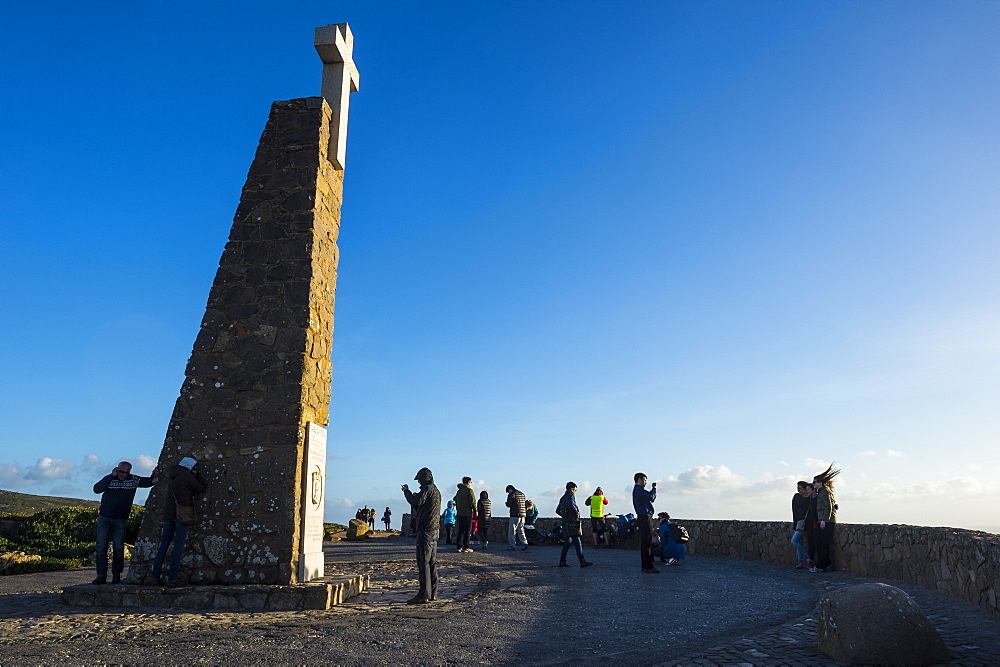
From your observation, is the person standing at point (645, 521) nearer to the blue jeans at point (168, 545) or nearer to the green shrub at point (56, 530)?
the blue jeans at point (168, 545)

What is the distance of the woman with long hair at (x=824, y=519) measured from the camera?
483 inches

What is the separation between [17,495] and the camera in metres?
31.0

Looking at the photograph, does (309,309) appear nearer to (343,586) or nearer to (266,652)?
(343,586)

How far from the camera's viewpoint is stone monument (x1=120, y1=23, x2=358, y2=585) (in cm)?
811

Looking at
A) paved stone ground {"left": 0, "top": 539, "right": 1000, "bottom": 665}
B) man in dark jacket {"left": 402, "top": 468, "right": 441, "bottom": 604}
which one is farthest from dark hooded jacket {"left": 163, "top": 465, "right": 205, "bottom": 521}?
man in dark jacket {"left": 402, "top": 468, "right": 441, "bottom": 604}

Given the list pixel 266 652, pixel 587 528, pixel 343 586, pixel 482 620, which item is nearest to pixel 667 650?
pixel 482 620

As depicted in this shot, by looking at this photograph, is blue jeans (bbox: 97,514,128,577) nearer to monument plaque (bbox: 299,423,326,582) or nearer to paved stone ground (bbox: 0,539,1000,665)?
paved stone ground (bbox: 0,539,1000,665)

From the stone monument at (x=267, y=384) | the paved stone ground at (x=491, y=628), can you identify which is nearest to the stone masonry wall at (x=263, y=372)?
the stone monument at (x=267, y=384)

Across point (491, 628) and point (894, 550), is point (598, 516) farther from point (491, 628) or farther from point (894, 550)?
point (491, 628)

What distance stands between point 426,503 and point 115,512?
3.99m

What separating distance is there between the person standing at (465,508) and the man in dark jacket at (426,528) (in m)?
7.69

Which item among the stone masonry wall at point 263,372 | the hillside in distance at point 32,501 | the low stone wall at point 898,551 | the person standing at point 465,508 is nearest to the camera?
the low stone wall at point 898,551

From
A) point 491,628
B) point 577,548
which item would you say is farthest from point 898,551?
point 491,628

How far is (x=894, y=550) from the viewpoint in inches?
411
